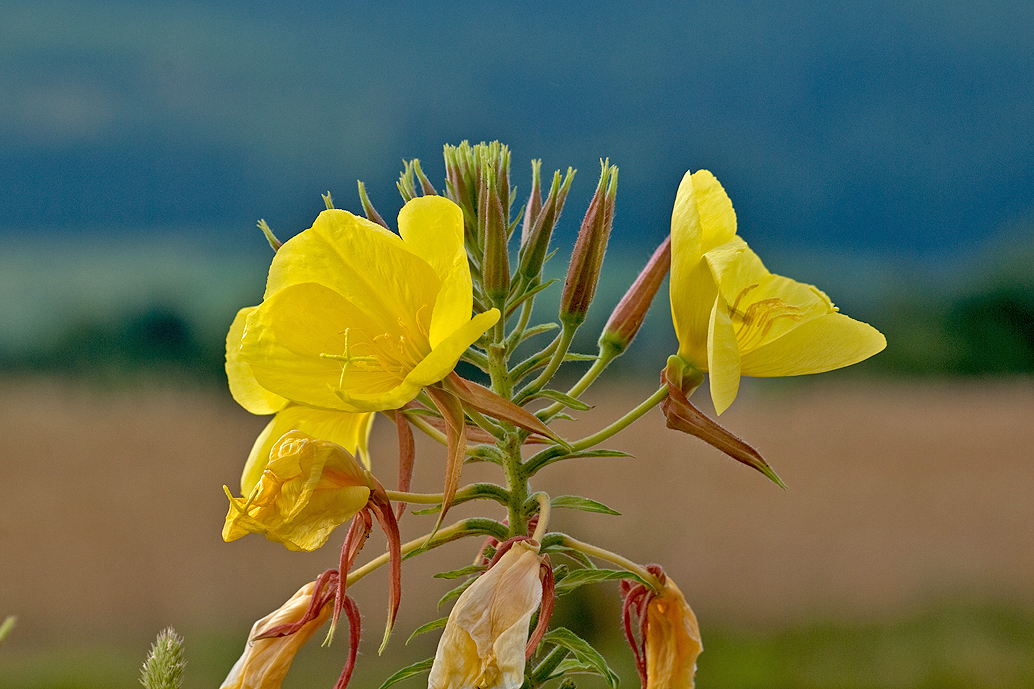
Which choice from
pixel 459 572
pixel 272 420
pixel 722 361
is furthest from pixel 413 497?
pixel 722 361

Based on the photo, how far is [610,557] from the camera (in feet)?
2.53

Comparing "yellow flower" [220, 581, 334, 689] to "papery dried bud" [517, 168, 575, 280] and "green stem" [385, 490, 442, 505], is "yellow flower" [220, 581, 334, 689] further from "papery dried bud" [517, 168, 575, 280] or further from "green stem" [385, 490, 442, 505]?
"papery dried bud" [517, 168, 575, 280]

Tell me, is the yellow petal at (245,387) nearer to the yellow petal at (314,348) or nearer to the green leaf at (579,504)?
the yellow petal at (314,348)

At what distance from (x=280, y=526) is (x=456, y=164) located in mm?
418

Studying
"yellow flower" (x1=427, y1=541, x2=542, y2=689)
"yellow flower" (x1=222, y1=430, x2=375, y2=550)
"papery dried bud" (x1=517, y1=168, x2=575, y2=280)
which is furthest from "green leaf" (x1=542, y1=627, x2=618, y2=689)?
"papery dried bud" (x1=517, y1=168, x2=575, y2=280)

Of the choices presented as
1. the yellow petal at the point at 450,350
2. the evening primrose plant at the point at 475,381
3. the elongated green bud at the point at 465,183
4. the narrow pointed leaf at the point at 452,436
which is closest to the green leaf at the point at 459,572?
the evening primrose plant at the point at 475,381

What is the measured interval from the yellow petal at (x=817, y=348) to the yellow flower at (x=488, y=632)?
0.29 meters

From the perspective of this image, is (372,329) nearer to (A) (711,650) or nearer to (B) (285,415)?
(B) (285,415)

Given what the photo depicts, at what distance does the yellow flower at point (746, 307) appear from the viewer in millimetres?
666

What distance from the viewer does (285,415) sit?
2.54 feet

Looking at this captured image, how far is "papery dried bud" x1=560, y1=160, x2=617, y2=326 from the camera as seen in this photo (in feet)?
2.36

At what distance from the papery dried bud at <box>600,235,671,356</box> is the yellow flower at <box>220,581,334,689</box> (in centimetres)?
37

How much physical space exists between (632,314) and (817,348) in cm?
17

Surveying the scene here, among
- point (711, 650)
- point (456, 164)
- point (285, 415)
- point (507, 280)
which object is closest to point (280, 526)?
point (285, 415)
